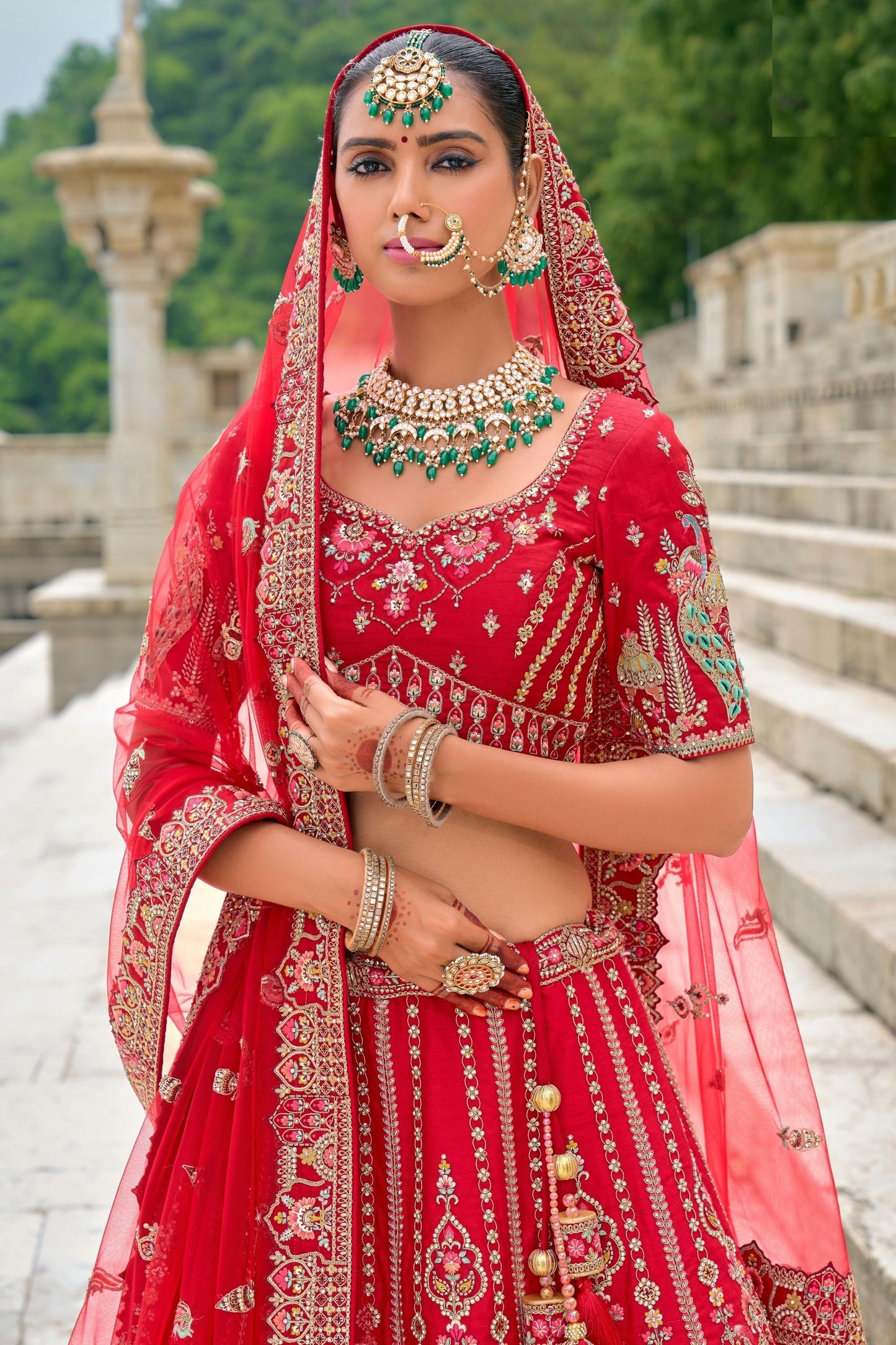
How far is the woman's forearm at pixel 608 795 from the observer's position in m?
1.26

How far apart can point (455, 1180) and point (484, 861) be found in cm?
30

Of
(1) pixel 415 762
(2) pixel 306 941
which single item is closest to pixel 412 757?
(1) pixel 415 762

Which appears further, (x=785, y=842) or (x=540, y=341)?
(x=785, y=842)

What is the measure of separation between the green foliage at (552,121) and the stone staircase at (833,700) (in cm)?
404

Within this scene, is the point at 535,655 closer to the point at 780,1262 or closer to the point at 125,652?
the point at 780,1262

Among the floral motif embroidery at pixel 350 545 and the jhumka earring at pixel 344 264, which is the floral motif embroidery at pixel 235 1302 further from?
the jhumka earring at pixel 344 264

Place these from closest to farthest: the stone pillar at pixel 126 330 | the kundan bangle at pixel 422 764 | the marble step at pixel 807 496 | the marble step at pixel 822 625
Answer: the kundan bangle at pixel 422 764
the marble step at pixel 822 625
the marble step at pixel 807 496
the stone pillar at pixel 126 330

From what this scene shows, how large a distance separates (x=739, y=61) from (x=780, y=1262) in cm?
1440

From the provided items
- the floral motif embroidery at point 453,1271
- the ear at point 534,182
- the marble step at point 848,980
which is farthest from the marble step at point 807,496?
the floral motif embroidery at point 453,1271

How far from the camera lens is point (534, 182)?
1.40 m

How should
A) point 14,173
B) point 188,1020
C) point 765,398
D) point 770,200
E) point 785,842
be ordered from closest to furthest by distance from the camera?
point 188,1020 < point 785,842 < point 765,398 < point 770,200 < point 14,173

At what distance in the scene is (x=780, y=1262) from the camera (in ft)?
5.10

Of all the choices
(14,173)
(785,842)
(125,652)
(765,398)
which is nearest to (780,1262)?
(785,842)

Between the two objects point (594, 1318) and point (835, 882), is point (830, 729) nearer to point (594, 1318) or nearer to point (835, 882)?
point (835, 882)
